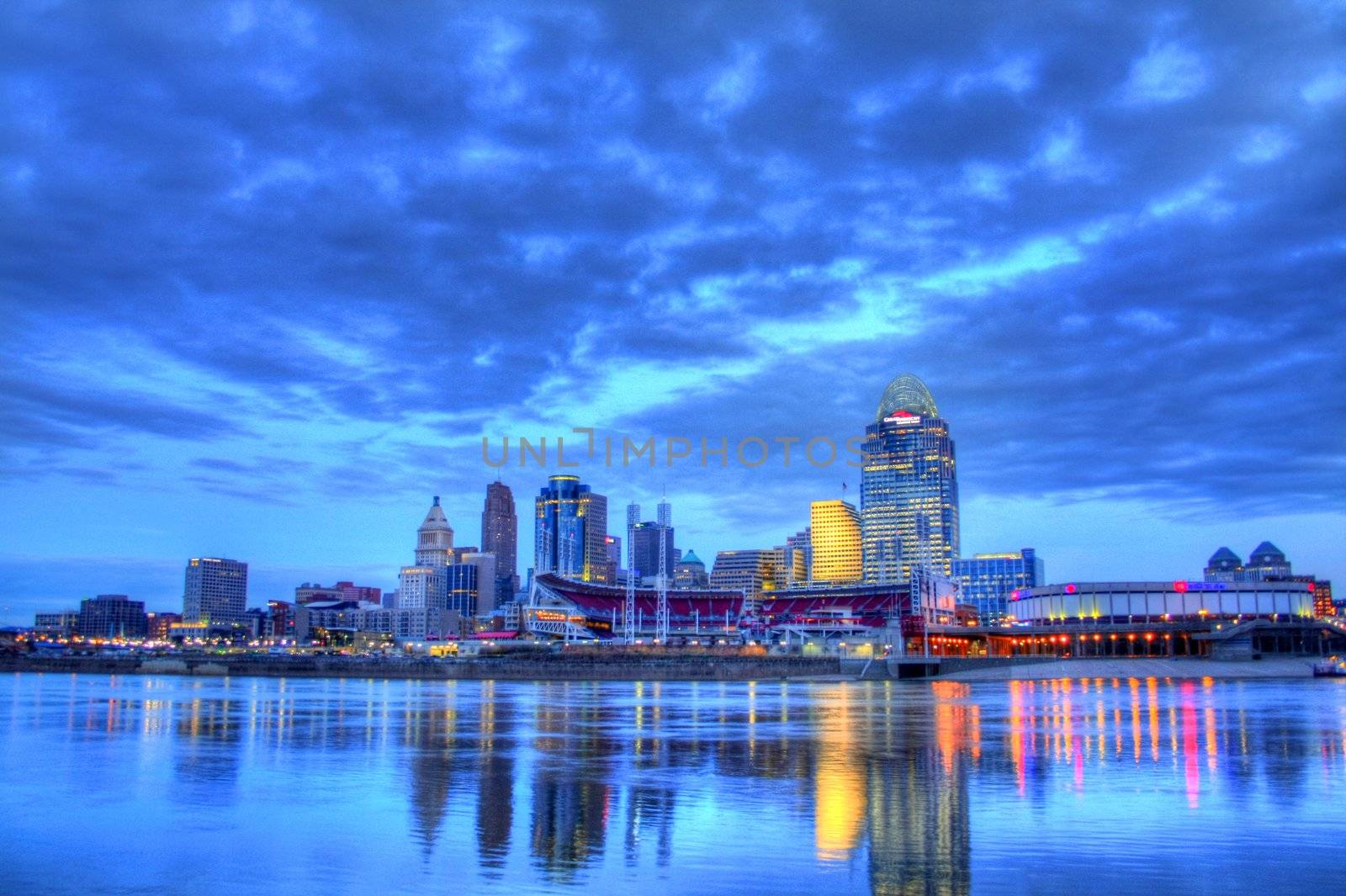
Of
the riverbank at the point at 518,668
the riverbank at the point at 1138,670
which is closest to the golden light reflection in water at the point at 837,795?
the riverbank at the point at 518,668

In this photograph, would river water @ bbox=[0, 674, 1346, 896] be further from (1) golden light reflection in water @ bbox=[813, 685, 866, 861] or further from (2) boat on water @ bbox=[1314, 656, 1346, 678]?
(2) boat on water @ bbox=[1314, 656, 1346, 678]

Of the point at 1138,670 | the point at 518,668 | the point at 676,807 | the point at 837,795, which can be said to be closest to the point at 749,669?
the point at 518,668

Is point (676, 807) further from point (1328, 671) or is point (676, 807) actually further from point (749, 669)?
point (1328, 671)

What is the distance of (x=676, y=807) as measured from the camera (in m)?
27.2

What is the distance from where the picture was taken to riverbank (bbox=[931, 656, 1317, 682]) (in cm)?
14900

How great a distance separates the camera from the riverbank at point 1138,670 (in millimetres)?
149000

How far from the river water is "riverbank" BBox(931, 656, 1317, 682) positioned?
99189mm

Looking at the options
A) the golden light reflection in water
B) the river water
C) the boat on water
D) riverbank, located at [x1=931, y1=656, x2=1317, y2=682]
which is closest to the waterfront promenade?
riverbank, located at [x1=931, y1=656, x2=1317, y2=682]

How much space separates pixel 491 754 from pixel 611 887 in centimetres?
2274

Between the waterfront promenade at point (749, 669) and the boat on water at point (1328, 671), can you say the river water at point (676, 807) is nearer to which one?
the boat on water at point (1328, 671)

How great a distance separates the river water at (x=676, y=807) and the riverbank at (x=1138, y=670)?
99189 millimetres

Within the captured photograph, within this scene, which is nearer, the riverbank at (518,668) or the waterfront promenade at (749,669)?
the waterfront promenade at (749,669)

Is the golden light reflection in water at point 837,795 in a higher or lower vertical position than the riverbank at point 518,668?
higher

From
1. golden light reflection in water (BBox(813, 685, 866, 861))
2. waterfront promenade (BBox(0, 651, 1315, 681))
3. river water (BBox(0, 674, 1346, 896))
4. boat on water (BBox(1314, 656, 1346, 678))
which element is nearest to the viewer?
river water (BBox(0, 674, 1346, 896))
